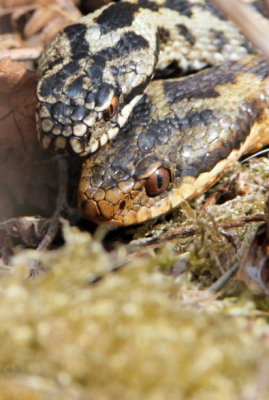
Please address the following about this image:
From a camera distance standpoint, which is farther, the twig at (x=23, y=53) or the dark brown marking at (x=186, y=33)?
the dark brown marking at (x=186, y=33)

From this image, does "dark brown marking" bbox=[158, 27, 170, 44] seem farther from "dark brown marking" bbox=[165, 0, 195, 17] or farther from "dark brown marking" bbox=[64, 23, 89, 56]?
"dark brown marking" bbox=[64, 23, 89, 56]

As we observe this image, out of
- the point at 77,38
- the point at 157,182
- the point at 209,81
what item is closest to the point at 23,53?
the point at 77,38

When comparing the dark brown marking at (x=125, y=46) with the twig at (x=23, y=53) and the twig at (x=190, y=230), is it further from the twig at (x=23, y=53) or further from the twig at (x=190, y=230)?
the twig at (x=190, y=230)

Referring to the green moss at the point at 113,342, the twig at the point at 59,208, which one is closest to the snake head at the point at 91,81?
the twig at the point at 59,208

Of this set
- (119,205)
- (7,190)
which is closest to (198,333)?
(119,205)

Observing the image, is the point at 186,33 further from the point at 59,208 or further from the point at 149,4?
the point at 59,208

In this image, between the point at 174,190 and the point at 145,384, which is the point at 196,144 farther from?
the point at 145,384

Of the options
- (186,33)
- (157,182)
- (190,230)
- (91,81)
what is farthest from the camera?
(186,33)

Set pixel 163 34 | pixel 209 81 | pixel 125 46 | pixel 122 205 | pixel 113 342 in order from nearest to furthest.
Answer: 1. pixel 113 342
2. pixel 122 205
3. pixel 125 46
4. pixel 209 81
5. pixel 163 34

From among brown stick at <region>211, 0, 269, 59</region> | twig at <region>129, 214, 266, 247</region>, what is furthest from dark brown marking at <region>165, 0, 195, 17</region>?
brown stick at <region>211, 0, 269, 59</region>
